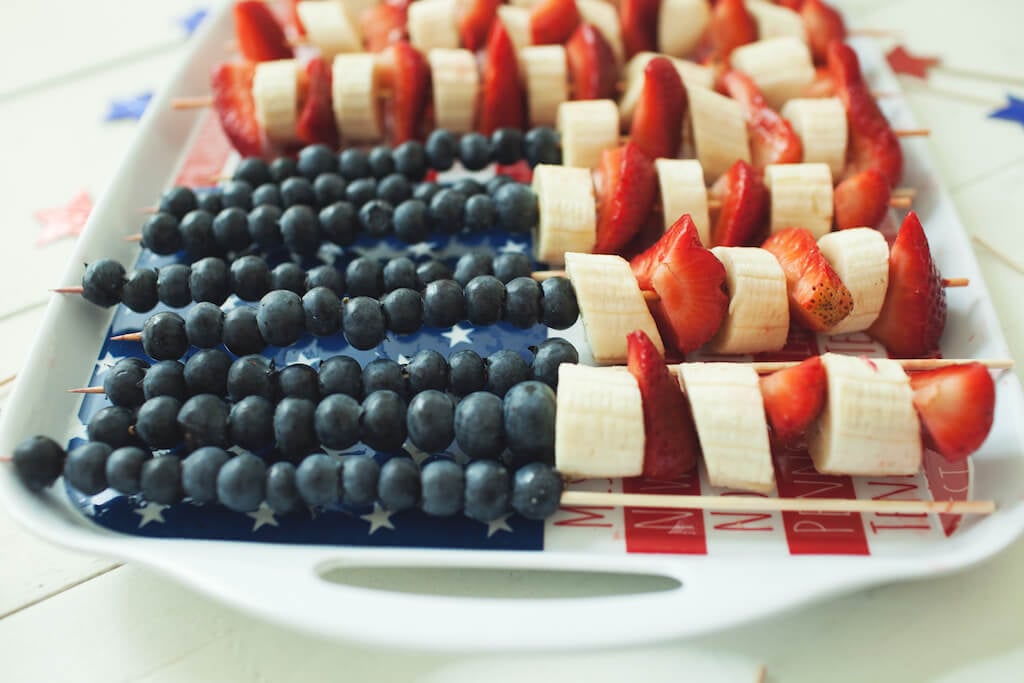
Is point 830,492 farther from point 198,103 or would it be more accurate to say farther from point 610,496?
point 198,103

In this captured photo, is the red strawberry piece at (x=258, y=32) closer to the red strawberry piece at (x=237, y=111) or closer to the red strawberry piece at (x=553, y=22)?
the red strawberry piece at (x=237, y=111)

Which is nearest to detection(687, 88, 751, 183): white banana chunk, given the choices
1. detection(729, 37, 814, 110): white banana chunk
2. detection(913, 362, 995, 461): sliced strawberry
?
detection(729, 37, 814, 110): white banana chunk

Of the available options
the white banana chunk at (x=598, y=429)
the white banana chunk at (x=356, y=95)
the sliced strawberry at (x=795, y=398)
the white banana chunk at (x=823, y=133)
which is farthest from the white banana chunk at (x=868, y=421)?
the white banana chunk at (x=356, y=95)

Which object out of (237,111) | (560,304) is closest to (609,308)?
(560,304)

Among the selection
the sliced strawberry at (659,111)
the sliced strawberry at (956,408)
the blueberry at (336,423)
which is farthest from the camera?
the sliced strawberry at (659,111)

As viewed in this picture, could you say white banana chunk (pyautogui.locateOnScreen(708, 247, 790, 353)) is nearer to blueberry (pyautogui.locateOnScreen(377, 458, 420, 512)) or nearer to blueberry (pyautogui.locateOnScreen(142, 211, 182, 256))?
blueberry (pyautogui.locateOnScreen(377, 458, 420, 512))

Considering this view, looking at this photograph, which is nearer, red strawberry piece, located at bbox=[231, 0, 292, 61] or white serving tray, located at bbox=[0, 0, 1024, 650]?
white serving tray, located at bbox=[0, 0, 1024, 650]
